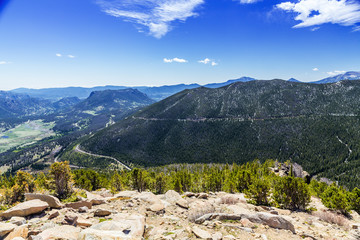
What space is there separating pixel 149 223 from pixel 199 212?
5.97m

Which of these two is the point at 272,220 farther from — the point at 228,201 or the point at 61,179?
the point at 61,179

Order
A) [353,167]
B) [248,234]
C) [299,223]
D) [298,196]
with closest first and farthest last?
1. [248,234]
2. [299,223]
3. [298,196]
4. [353,167]

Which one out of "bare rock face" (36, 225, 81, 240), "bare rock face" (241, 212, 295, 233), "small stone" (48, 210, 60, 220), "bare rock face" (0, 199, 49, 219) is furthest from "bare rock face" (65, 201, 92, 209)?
"bare rock face" (241, 212, 295, 233)

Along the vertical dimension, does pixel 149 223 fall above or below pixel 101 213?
below

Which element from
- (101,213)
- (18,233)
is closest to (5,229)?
(18,233)

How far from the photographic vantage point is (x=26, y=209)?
1862cm

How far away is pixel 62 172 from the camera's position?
2716 centimetres

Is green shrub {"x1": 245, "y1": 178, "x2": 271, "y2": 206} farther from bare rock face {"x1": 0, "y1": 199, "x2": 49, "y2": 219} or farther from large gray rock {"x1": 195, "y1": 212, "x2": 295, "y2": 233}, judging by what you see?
bare rock face {"x1": 0, "y1": 199, "x2": 49, "y2": 219}

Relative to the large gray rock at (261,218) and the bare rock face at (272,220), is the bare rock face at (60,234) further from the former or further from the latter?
the bare rock face at (272,220)

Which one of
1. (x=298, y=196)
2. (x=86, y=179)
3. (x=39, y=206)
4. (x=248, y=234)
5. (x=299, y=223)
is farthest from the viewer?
(x=86, y=179)

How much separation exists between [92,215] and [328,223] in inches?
1242

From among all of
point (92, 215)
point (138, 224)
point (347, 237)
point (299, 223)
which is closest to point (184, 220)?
point (138, 224)

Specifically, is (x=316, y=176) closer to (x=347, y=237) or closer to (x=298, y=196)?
(x=298, y=196)

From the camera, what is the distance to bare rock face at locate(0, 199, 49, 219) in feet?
58.9
